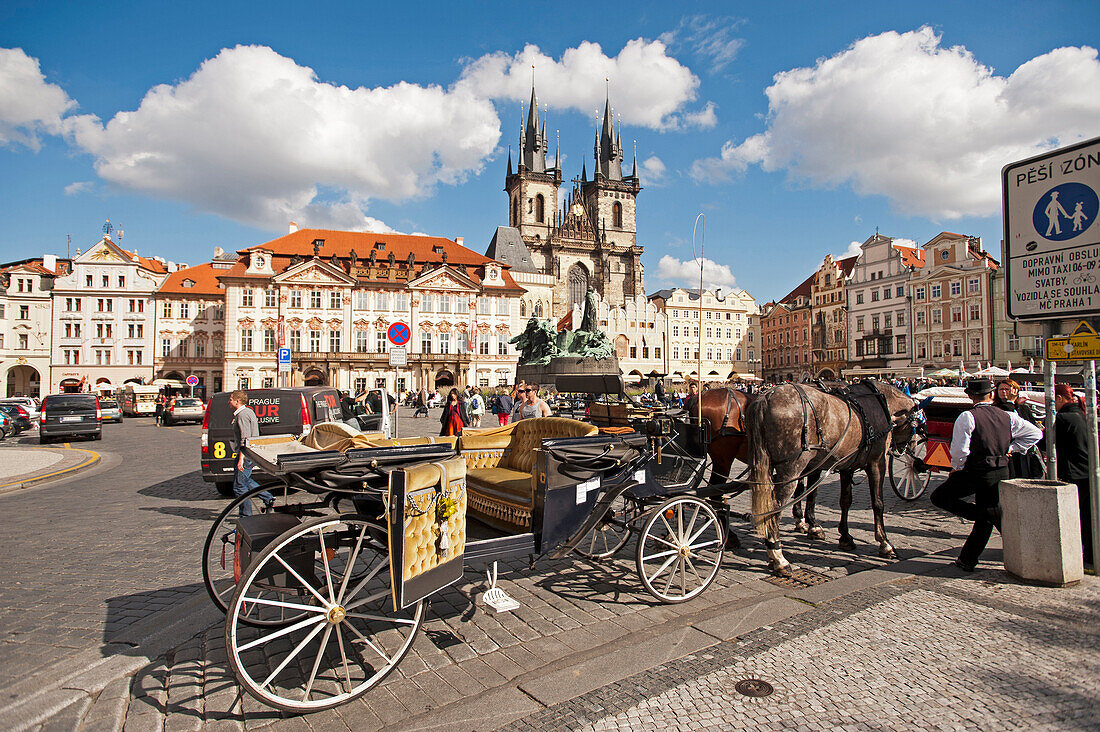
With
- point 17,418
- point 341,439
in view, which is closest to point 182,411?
point 17,418

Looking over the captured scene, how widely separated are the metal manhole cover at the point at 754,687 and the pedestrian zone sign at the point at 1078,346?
4.25 meters

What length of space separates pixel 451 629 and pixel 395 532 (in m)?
1.29

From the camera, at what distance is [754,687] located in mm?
3410

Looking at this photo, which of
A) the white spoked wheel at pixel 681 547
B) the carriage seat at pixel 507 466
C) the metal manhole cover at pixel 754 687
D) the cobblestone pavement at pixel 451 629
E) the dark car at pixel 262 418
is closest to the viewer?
the cobblestone pavement at pixel 451 629

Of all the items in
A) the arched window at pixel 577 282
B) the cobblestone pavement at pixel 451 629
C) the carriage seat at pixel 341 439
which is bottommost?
the cobblestone pavement at pixel 451 629

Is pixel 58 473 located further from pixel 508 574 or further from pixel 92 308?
pixel 92 308

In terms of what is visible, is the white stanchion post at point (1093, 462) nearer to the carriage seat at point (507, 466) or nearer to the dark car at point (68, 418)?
the carriage seat at point (507, 466)

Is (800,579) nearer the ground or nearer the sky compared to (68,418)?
nearer the ground

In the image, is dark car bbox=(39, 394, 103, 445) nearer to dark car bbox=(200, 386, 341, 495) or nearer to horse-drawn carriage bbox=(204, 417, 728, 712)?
dark car bbox=(200, 386, 341, 495)

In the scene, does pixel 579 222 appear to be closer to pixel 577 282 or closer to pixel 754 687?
pixel 577 282

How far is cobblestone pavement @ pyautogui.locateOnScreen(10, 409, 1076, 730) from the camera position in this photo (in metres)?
3.21

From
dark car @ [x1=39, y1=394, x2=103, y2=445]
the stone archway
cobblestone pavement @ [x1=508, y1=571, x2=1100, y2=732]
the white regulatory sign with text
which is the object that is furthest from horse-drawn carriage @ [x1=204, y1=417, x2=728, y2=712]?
the stone archway

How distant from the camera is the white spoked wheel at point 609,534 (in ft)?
16.5

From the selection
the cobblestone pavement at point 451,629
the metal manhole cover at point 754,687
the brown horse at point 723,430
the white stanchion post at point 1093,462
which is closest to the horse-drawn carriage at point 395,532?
the cobblestone pavement at point 451,629
